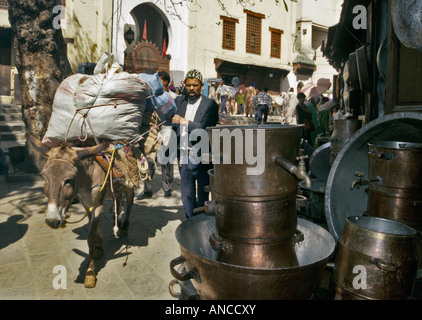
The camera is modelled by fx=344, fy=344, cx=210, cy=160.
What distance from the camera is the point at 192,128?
431cm

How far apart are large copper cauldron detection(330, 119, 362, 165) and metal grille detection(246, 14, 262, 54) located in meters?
23.0

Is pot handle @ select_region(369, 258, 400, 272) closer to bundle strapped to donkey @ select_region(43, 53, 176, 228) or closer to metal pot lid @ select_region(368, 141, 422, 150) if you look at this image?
metal pot lid @ select_region(368, 141, 422, 150)

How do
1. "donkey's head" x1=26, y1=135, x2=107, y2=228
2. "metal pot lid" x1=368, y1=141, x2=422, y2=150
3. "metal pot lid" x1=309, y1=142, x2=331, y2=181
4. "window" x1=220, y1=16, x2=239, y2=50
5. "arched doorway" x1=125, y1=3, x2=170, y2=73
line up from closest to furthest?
"metal pot lid" x1=368, y1=141, x2=422, y2=150 < "donkey's head" x1=26, y1=135, x2=107, y2=228 < "metal pot lid" x1=309, y1=142, x2=331, y2=181 < "arched doorway" x1=125, y1=3, x2=170, y2=73 < "window" x1=220, y1=16, x2=239, y2=50

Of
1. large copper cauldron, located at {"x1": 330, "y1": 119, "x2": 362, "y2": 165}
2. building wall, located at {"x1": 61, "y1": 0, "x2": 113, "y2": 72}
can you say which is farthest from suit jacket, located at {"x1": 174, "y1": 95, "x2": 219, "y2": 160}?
building wall, located at {"x1": 61, "y1": 0, "x2": 113, "y2": 72}

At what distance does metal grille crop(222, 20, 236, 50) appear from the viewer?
24953 millimetres

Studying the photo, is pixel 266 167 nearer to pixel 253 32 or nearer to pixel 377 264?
→ pixel 377 264

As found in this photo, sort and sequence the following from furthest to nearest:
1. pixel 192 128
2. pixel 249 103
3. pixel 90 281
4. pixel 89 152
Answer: pixel 249 103, pixel 192 128, pixel 90 281, pixel 89 152

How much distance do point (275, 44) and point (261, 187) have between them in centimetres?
2907

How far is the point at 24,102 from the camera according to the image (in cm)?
827

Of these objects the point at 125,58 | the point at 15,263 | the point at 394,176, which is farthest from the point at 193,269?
the point at 125,58

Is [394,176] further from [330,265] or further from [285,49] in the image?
[285,49]

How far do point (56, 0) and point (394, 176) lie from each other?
8400 mm

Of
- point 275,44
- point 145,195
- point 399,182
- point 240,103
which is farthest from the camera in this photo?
point 275,44

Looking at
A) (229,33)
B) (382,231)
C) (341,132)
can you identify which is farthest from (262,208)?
(229,33)
